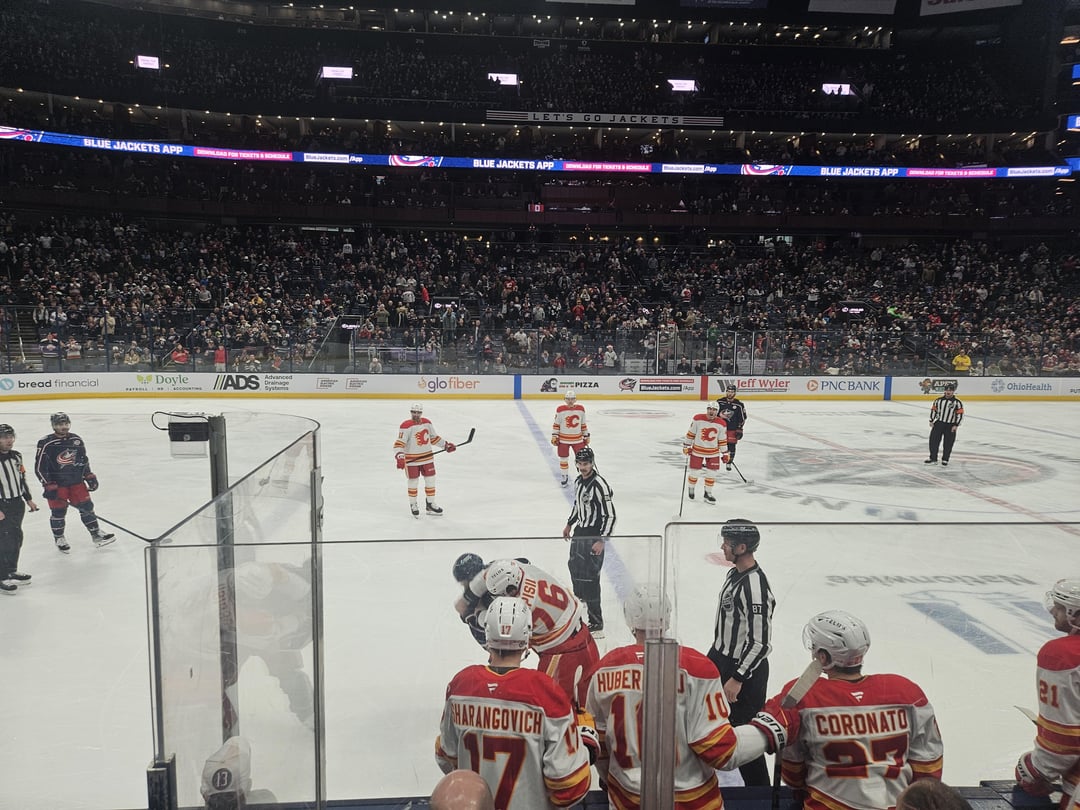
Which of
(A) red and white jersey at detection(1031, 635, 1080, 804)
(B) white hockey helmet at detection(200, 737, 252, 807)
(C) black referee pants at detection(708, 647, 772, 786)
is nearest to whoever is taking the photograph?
(B) white hockey helmet at detection(200, 737, 252, 807)

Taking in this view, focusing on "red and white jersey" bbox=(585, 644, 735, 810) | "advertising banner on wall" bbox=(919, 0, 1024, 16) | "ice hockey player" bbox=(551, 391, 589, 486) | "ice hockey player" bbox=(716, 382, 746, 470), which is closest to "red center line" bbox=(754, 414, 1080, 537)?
"ice hockey player" bbox=(716, 382, 746, 470)

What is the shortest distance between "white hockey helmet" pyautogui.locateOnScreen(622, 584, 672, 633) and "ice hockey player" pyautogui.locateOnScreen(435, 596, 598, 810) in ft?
1.16

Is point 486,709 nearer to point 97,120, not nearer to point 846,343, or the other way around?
point 846,343

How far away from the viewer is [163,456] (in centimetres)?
1176

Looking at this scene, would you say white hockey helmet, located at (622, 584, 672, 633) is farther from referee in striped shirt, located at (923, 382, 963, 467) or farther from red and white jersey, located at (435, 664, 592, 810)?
referee in striped shirt, located at (923, 382, 963, 467)

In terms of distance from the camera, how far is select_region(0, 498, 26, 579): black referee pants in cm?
670

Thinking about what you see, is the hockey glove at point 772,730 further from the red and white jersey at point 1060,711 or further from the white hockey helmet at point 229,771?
the white hockey helmet at point 229,771

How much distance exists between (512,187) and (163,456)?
24993 mm

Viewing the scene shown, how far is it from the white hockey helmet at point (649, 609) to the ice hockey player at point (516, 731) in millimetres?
353

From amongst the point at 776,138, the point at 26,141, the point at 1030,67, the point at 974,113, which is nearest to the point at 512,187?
the point at 776,138

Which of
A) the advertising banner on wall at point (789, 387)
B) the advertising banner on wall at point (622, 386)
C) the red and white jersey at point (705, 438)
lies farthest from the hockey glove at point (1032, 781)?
the advertising banner on wall at point (789, 387)

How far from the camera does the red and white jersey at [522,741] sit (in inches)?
97.3

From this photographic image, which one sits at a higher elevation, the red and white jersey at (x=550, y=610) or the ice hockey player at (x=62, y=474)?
the red and white jersey at (x=550, y=610)

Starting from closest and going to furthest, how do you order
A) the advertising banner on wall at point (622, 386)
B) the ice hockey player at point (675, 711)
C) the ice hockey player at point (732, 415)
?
1. the ice hockey player at point (675, 711)
2. the ice hockey player at point (732, 415)
3. the advertising banner on wall at point (622, 386)
